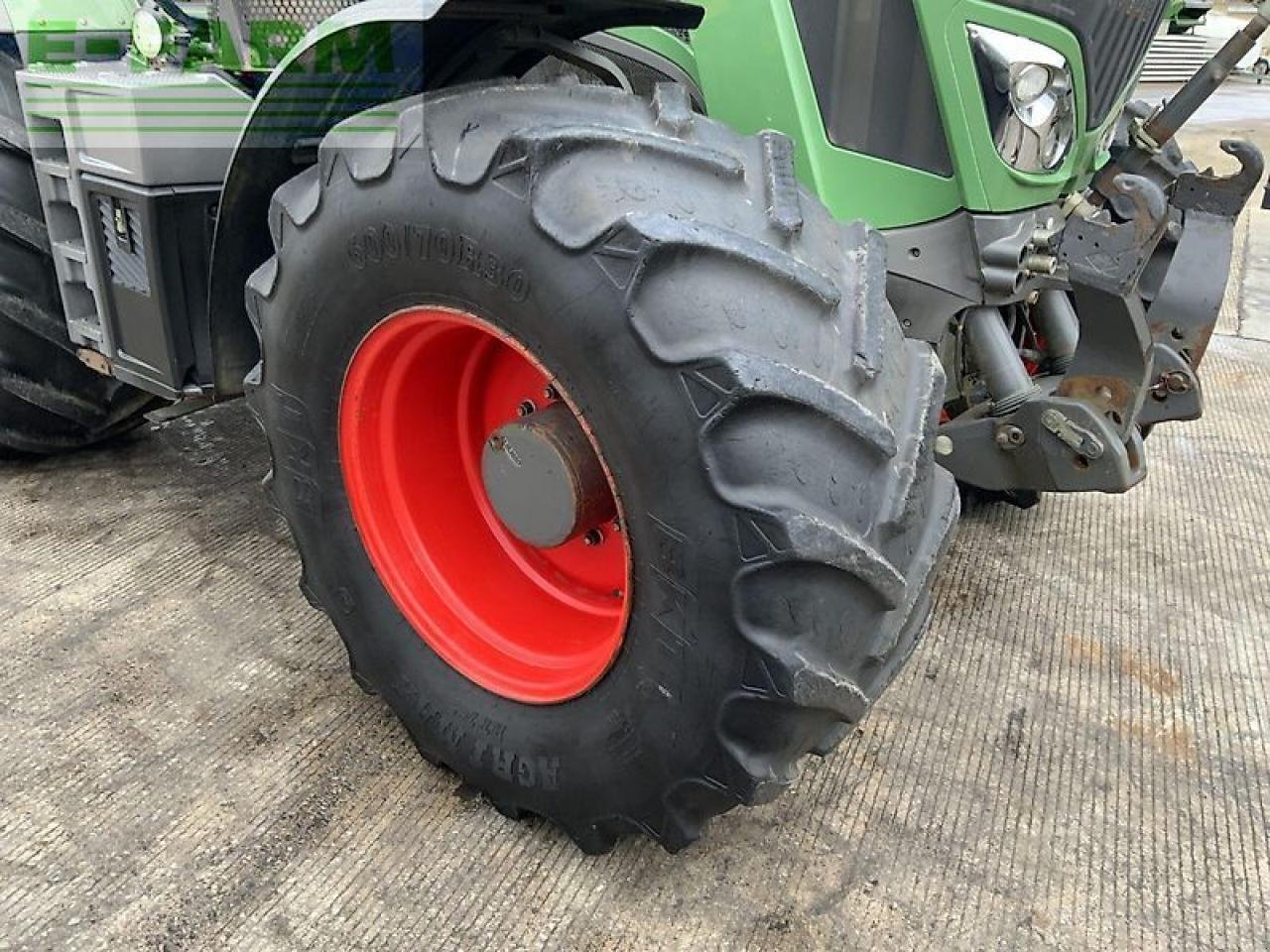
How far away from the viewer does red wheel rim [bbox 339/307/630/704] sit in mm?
1808

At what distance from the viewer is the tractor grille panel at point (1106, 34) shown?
76.7 inches

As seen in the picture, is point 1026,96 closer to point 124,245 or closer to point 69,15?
point 124,245

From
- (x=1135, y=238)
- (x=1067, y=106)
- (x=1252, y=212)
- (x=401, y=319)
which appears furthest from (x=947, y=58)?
(x=1252, y=212)

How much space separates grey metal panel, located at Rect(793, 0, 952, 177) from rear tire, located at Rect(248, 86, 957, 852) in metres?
0.50

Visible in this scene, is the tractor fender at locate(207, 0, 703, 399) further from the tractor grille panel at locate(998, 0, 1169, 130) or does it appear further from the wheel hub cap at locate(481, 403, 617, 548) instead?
the tractor grille panel at locate(998, 0, 1169, 130)

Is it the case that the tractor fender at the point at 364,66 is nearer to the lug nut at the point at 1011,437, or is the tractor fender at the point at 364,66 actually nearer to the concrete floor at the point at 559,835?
the concrete floor at the point at 559,835

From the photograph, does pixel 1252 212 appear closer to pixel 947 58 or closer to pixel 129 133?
pixel 947 58

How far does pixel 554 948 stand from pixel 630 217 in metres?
1.09

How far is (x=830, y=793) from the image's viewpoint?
6.41ft

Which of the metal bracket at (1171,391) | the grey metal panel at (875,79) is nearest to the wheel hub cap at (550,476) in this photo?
the grey metal panel at (875,79)

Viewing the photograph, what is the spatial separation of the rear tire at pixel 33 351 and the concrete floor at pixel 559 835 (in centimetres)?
28

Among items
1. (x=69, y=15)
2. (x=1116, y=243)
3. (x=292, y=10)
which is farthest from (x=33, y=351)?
(x=1116, y=243)

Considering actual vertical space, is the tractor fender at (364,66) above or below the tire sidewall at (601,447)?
above

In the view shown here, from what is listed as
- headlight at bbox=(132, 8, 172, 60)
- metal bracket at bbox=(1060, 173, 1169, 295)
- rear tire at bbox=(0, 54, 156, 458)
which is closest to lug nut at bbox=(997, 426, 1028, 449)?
metal bracket at bbox=(1060, 173, 1169, 295)
